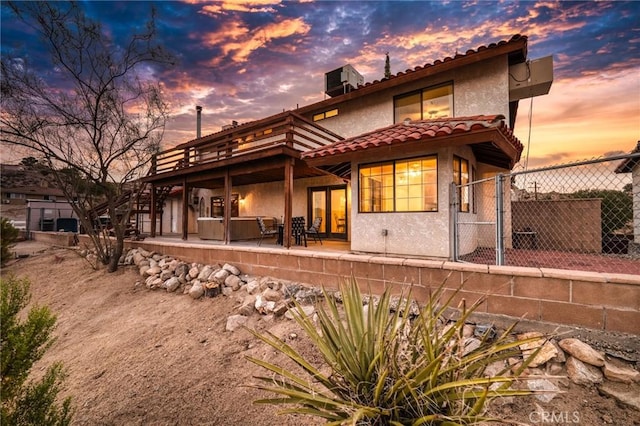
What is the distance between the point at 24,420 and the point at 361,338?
105 inches

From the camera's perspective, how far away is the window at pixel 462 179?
593 centimetres

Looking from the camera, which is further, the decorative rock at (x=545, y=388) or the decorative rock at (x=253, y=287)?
the decorative rock at (x=253, y=287)

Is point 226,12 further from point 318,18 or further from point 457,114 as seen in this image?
point 457,114

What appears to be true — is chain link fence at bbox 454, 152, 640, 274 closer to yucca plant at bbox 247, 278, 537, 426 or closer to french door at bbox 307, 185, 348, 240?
yucca plant at bbox 247, 278, 537, 426

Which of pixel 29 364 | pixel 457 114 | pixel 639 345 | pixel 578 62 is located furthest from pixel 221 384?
pixel 578 62

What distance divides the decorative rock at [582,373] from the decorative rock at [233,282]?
18.2ft

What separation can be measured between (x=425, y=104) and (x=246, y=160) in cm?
570

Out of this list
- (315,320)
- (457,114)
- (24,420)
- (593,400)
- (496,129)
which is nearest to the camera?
(24,420)

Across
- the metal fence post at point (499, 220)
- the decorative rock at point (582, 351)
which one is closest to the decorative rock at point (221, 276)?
the metal fence post at point (499, 220)

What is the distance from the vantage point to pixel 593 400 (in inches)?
99.3

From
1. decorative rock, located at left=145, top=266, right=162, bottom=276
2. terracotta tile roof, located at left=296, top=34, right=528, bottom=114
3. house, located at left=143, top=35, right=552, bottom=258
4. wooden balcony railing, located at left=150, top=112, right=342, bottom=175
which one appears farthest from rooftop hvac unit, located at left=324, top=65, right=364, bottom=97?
decorative rock, located at left=145, top=266, right=162, bottom=276

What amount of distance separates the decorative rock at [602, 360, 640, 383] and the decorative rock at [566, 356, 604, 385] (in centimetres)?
7

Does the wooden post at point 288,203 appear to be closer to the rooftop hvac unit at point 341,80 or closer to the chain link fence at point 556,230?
the chain link fence at point 556,230

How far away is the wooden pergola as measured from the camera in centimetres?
737
